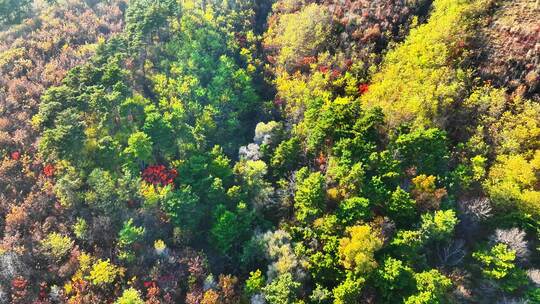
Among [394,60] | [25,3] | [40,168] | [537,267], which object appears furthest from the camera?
[25,3]

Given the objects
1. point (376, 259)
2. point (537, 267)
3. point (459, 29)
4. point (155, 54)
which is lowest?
point (537, 267)

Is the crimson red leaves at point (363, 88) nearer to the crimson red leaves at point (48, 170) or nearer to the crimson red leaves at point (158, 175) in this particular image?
the crimson red leaves at point (158, 175)

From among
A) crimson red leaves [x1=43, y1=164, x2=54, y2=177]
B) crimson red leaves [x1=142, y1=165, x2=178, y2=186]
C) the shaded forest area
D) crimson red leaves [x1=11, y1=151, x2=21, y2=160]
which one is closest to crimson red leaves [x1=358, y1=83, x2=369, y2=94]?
the shaded forest area

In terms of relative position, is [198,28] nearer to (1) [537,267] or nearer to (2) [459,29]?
(2) [459,29]

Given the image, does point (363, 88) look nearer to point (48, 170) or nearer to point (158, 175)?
point (158, 175)

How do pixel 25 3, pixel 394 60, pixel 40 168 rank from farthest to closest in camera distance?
pixel 25 3 → pixel 394 60 → pixel 40 168

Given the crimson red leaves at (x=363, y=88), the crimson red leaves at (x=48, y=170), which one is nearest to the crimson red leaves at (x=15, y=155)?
the crimson red leaves at (x=48, y=170)

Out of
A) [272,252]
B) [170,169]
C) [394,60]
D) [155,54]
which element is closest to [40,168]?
[170,169]
